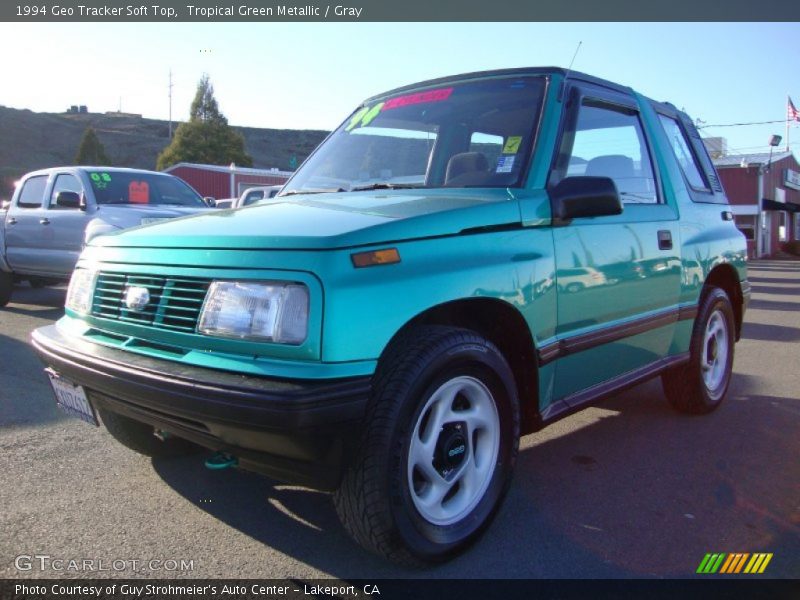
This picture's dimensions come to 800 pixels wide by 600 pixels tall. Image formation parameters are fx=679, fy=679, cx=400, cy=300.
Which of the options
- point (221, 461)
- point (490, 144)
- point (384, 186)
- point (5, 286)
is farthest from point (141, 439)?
point (5, 286)

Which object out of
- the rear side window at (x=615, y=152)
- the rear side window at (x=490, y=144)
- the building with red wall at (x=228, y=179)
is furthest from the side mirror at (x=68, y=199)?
the building with red wall at (x=228, y=179)

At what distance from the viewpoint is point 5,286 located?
9.24 m

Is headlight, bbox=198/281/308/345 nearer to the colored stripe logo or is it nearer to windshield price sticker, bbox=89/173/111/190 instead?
the colored stripe logo

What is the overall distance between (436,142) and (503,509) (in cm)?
188

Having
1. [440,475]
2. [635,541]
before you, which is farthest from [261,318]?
[635,541]

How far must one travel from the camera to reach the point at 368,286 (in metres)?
2.23

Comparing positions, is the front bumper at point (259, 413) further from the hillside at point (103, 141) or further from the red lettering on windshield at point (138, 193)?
the hillside at point (103, 141)

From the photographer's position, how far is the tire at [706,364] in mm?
4359

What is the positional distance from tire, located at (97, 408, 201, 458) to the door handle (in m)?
2.69

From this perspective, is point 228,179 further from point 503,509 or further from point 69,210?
point 503,509

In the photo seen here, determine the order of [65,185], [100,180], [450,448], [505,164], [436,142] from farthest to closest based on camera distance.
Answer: [65,185], [100,180], [436,142], [505,164], [450,448]

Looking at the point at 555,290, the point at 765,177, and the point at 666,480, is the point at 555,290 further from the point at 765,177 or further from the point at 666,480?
the point at 765,177

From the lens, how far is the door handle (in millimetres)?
3744

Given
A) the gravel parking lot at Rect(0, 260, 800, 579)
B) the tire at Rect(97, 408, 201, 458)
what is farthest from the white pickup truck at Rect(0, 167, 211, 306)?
the tire at Rect(97, 408, 201, 458)
